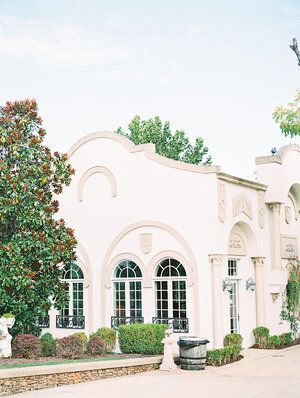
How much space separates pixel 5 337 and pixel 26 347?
0.64m

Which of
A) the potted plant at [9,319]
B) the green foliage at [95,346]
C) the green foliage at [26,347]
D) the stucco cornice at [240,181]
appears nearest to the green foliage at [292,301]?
the stucco cornice at [240,181]

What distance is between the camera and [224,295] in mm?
19266

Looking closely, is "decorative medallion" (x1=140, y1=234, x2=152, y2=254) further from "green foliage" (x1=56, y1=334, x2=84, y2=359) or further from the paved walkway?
the paved walkway

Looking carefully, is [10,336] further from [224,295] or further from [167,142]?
[167,142]

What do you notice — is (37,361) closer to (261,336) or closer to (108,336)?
(108,336)

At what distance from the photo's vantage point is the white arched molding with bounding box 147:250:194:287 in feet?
61.6

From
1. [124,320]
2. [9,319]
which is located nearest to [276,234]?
[124,320]

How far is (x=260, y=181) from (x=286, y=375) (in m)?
8.37

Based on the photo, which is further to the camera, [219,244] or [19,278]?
[219,244]

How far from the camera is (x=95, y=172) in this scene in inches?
842

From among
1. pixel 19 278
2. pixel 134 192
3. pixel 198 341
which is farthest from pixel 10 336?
pixel 134 192

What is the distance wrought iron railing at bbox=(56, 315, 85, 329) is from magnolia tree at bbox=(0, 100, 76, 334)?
341 cm

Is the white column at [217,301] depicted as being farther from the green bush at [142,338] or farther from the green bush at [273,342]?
the green bush at [273,342]

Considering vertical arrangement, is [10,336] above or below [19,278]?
below
